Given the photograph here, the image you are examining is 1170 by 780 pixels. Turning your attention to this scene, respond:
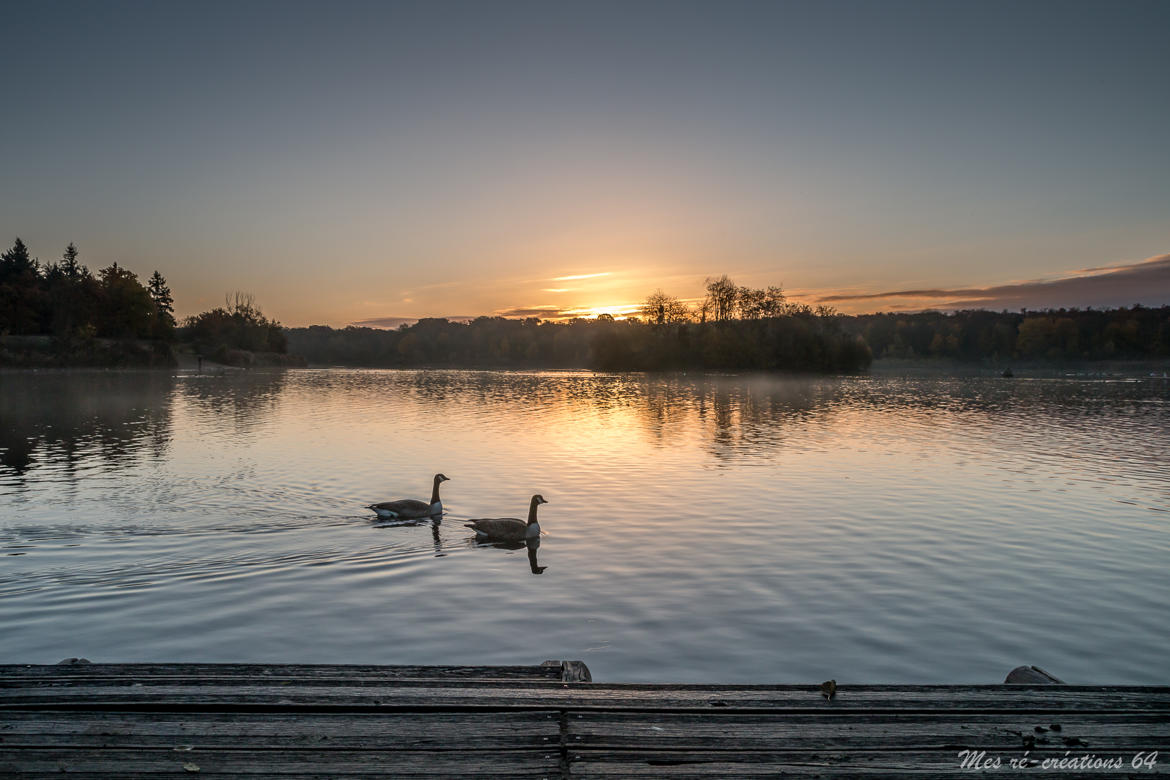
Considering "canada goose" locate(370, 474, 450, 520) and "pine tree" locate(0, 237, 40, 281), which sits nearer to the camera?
"canada goose" locate(370, 474, 450, 520)

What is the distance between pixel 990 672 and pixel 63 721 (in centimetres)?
829

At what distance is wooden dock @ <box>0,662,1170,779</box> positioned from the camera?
14.1 feet

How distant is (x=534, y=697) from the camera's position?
514 centimetres

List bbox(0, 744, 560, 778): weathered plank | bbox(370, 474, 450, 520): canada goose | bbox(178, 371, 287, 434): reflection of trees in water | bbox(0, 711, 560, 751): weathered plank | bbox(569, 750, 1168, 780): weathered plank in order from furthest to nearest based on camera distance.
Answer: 1. bbox(178, 371, 287, 434): reflection of trees in water
2. bbox(370, 474, 450, 520): canada goose
3. bbox(0, 711, 560, 751): weathered plank
4. bbox(569, 750, 1168, 780): weathered plank
5. bbox(0, 744, 560, 778): weathered plank

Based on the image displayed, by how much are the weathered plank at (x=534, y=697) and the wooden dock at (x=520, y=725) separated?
0.02 m

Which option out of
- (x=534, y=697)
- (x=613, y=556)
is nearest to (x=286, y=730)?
(x=534, y=697)

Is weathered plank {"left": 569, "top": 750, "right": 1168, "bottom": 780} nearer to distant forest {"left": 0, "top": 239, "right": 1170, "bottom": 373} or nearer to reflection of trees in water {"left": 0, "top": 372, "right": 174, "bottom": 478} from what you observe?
reflection of trees in water {"left": 0, "top": 372, "right": 174, "bottom": 478}

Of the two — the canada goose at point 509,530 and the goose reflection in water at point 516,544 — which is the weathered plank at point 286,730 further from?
the canada goose at point 509,530

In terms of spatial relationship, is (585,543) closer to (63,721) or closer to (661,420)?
(63,721)

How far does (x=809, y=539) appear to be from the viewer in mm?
14055

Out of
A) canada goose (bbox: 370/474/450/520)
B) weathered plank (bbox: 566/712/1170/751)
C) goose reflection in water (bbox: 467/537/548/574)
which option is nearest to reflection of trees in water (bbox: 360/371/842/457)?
canada goose (bbox: 370/474/450/520)

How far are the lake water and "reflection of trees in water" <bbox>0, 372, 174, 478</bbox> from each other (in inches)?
11.1

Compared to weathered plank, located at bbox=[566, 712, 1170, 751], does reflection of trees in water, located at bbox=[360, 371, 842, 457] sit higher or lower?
lower

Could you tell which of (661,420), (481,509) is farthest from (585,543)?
(661,420)
